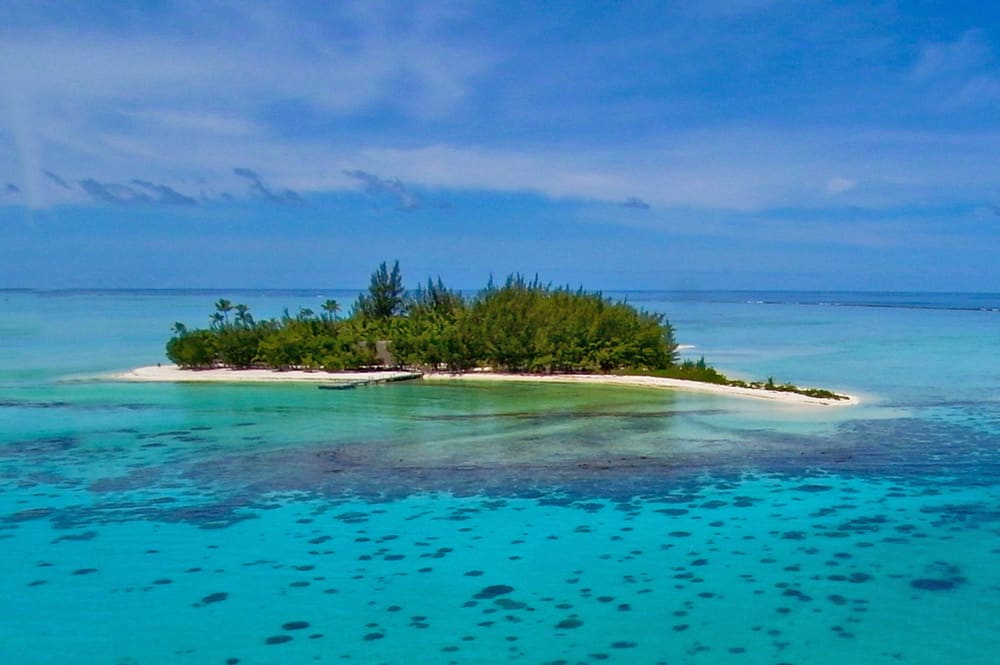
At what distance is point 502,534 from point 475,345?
49.6ft

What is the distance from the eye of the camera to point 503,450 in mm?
13695

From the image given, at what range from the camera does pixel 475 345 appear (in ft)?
80.4

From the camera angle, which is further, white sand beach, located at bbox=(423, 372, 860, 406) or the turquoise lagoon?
white sand beach, located at bbox=(423, 372, 860, 406)

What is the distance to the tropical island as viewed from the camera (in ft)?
78.1

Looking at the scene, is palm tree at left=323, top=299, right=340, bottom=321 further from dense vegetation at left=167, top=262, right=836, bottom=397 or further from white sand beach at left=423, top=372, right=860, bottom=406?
white sand beach at left=423, top=372, right=860, bottom=406

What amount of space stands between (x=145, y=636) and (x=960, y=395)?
17496mm

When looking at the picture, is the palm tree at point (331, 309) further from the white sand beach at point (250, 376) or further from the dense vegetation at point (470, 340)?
the white sand beach at point (250, 376)

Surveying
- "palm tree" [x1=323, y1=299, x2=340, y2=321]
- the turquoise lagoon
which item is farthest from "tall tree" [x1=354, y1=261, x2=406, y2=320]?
the turquoise lagoon

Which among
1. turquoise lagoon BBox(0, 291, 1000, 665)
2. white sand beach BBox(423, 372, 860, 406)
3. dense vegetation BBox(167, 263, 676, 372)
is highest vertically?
dense vegetation BBox(167, 263, 676, 372)

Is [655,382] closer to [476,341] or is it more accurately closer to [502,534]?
[476,341]

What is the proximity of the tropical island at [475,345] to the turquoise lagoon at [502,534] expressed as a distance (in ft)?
18.6

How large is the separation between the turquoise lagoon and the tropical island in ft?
18.6

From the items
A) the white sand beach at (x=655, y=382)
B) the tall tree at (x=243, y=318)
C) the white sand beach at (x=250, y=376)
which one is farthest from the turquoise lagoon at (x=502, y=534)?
the tall tree at (x=243, y=318)

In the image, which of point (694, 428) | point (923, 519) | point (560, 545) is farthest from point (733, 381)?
point (560, 545)
